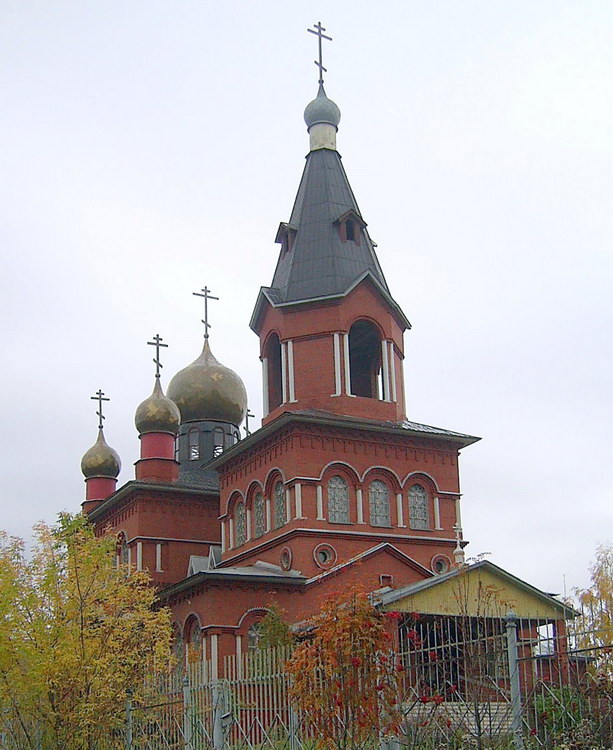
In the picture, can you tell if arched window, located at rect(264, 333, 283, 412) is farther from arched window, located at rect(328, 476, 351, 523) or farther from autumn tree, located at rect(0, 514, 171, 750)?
autumn tree, located at rect(0, 514, 171, 750)

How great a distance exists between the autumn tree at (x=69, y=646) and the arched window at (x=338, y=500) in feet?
23.8

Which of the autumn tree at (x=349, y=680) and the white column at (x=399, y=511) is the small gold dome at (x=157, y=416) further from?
the autumn tree at (x=349, y=680)

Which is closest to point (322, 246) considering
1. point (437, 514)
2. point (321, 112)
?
point (321, 112)

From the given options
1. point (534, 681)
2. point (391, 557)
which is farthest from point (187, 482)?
point (534, 681)

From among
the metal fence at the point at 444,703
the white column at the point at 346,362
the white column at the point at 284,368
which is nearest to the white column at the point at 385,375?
the white column at the point at 346,362

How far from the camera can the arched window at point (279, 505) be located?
24805 mm

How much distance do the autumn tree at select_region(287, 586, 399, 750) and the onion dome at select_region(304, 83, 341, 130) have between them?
20.0 m

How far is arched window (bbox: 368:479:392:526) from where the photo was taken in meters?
25.1

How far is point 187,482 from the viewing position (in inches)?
1245

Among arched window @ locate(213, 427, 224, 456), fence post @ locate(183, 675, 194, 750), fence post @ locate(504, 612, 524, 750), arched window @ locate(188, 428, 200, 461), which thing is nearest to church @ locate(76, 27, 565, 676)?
arched window @ locate(213, 427, 224, 456)

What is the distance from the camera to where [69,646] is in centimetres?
1608

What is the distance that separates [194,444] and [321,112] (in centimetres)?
1136

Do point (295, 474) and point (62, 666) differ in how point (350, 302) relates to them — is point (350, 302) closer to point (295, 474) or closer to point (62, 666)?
point (295, 474)

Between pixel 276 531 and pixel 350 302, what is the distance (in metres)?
5.56
